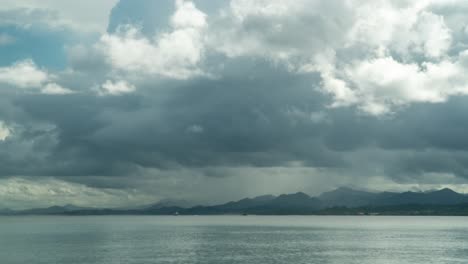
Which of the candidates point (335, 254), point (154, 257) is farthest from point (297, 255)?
point (154, 257)

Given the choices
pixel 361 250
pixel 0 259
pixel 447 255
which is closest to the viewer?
pixel 0 259

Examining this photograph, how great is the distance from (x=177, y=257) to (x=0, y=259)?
47132 mm

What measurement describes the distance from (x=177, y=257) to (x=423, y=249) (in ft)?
271

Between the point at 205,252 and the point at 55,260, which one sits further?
the point at 205,252

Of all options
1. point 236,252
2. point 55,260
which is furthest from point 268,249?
point 55,260

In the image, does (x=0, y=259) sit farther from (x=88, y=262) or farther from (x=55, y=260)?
(x=88, y=262)

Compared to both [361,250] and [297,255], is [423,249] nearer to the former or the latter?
[361,250]

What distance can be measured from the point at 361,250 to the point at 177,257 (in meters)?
61.3

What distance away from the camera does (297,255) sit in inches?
5827

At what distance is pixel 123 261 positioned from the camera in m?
134

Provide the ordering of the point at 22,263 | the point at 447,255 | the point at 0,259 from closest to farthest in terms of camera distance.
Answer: the point at 22,263
the point at 0,259
the point at 447,255

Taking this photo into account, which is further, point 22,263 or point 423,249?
point 423,249

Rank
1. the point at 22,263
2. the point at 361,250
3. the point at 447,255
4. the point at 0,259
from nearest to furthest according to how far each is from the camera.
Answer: the point at 22,263
the point at 0,259
the point at 447,255
the point at 361,250

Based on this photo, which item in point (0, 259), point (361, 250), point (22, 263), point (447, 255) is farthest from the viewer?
point (361, 250)
